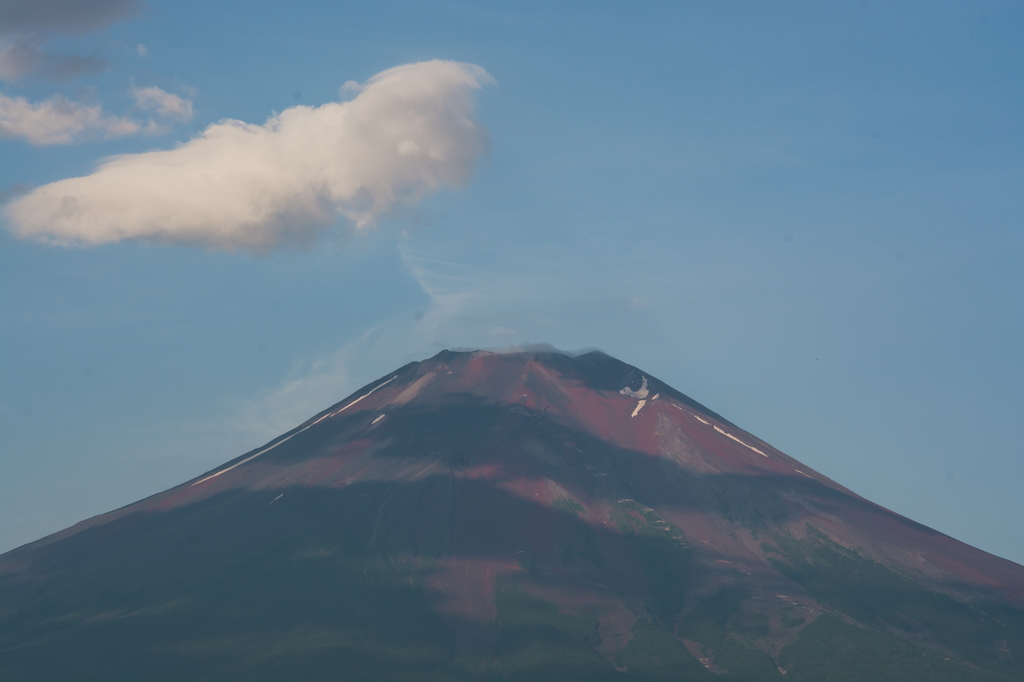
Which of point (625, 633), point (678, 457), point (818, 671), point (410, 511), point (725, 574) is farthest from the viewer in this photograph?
point (678, 457)

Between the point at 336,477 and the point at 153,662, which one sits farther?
the point at 336,477

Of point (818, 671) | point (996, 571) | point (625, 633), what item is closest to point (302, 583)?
point (625, 633)

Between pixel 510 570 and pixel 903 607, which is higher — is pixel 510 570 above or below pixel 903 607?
above

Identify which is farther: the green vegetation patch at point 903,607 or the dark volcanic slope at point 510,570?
the green vegetation patch at point 903,607

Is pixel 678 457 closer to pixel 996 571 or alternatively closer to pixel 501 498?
pixel 501 498

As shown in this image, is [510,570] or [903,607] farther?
[510,570]

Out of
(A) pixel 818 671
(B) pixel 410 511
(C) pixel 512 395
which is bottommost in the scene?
(A) pixel 818 671

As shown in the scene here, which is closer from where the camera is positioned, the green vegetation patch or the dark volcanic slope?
the dark volcanic slope

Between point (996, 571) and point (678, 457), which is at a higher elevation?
point (678, 457)
